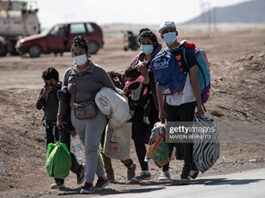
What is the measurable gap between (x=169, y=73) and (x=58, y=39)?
27.3m

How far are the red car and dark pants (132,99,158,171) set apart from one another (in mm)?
26101

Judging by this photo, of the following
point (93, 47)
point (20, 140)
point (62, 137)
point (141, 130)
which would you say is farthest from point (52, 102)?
point (93, 47)

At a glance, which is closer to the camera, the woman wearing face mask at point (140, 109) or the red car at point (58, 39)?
the woman wearing face mask at point (140, 109)

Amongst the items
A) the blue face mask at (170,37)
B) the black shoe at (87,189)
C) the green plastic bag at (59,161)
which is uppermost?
the blue face mask at (170,37)

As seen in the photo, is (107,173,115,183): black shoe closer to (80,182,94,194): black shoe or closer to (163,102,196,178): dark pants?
(80,182,94,194): black shoe

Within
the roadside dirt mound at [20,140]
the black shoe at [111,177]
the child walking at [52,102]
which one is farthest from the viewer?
the roadside dirt mound at [20,140]

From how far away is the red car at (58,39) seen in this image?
117 feet

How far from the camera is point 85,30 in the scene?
3697 centimetres

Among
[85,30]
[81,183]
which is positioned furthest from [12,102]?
[85,30]

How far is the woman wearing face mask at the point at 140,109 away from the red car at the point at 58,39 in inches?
1027

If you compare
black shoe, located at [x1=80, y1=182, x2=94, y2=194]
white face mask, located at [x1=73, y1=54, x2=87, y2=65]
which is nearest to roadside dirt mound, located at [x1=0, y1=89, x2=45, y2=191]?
black shoe, located at [x1=80, y1=182, x2=94, y2=194]

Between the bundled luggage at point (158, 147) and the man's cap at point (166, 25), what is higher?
the man's cap at point (166, 25)

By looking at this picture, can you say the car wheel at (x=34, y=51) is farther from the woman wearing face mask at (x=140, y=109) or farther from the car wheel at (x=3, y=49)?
the woman wearing face mask at (x=140, y=109)

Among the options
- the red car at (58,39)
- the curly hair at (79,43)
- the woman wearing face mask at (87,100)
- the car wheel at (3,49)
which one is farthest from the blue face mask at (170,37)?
the car wheel at (3,49)
